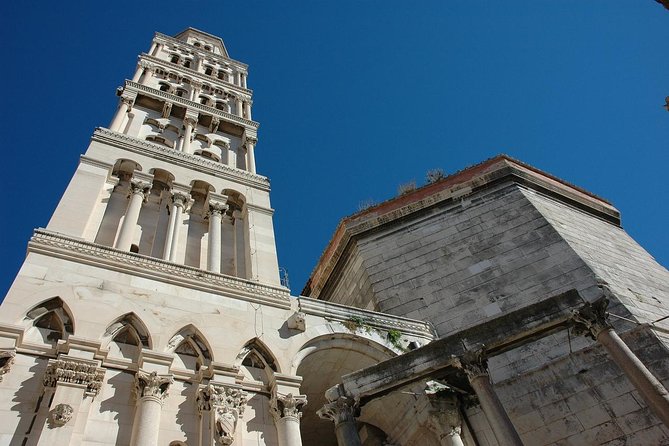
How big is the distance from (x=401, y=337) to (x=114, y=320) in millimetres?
5754

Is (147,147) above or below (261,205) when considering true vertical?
above

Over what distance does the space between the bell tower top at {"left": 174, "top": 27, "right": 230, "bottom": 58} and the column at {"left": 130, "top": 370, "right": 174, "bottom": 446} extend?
77.6 feet

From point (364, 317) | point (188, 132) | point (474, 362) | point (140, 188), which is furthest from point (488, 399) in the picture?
point (188, 132)

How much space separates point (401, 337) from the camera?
427 inches

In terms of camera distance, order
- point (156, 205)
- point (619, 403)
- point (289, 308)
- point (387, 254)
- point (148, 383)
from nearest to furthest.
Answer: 1. point (148, 383)
2. point (619, 403)
3. point (289, 308)
4. point (156, 205)
5. point (387, 254)

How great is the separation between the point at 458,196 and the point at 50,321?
11.0 metres

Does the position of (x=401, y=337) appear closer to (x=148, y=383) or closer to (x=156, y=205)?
(x=148, y=383)

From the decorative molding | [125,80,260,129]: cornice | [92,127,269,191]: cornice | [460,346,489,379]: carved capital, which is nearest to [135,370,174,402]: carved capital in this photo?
the decorative molding

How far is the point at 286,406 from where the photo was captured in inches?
328

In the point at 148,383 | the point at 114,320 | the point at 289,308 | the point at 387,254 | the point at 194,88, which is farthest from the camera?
the point at 194,88

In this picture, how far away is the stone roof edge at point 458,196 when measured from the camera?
584 inches

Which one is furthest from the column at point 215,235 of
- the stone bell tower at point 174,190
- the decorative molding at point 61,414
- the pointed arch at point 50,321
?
the decorative molding at point 61,414

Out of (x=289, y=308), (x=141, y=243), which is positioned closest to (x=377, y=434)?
(x=289, y=308)

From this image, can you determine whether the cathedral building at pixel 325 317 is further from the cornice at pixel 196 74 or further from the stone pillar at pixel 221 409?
the cornice at pixel 196 74
